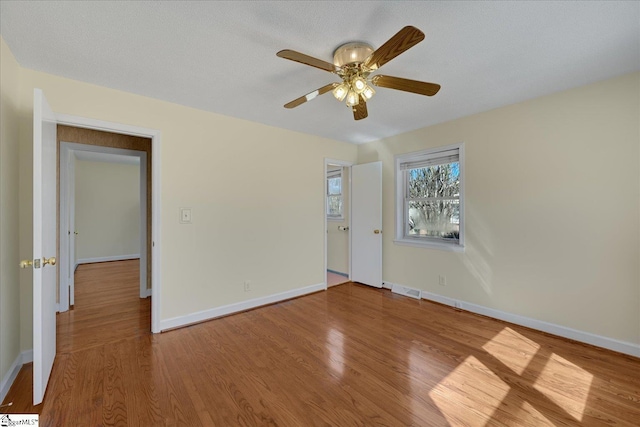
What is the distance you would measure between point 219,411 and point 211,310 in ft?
5.25

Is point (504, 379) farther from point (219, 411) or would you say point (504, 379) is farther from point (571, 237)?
point (219, 411)

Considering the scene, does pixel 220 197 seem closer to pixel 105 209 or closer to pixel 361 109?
pixel 361 109

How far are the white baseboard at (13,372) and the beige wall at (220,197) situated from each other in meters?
0.12

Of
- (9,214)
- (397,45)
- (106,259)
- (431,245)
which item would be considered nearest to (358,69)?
(397,45)

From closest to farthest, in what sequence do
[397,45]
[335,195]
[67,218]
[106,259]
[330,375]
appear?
[397,45]
[330,375]
[67,218]
[335,195]
[106,259]

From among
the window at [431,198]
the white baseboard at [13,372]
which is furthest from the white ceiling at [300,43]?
the white baseboard at [13,372]

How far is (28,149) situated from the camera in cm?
219

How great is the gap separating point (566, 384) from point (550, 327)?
98cm

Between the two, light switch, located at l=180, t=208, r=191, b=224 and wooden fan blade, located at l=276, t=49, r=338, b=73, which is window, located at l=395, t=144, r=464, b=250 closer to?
wooden fan blade, located at l=276, t=49, r=338, b=73

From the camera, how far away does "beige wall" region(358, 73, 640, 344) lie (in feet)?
7.68

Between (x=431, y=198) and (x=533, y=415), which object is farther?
(x=431, y=198)

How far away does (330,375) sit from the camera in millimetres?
2045
